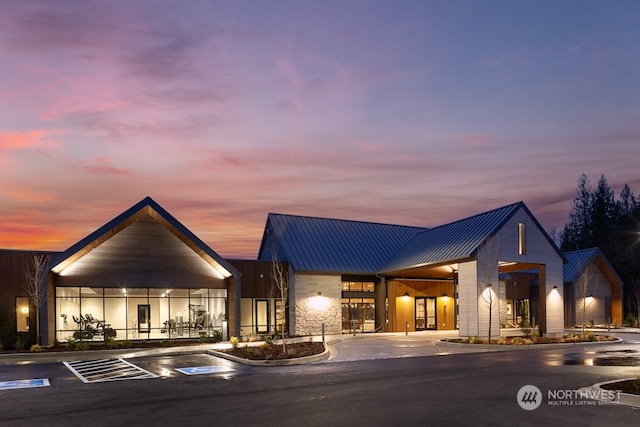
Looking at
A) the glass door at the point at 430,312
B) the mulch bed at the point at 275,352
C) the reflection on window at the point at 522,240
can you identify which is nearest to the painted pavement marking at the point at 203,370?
the mulch bed at the point at 275,352

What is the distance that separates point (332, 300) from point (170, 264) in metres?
10.7

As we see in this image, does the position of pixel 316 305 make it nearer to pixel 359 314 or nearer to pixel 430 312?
pixel 359 314

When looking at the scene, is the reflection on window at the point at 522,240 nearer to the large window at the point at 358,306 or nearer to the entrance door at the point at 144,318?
the large window at the point at 358,306

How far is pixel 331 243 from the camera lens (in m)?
41.1

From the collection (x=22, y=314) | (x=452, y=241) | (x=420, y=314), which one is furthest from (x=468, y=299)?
(x=22, y=314)

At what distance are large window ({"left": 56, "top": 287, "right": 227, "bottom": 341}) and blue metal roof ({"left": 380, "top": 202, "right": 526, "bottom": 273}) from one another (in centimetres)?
1184

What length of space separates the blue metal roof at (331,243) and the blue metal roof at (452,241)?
5.26 ft

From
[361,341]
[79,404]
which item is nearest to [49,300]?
[361,341]

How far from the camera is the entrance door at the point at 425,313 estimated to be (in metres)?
40.4

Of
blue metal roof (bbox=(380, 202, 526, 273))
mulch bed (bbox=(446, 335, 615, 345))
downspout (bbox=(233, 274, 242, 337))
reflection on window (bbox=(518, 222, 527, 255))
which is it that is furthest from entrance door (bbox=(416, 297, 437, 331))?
downspout (bbox=(233, 274, 242, 337))

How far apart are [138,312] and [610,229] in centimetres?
7335

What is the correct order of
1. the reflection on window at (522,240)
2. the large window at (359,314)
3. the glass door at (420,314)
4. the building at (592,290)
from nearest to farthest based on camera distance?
the reflection on window at (522,240)
the large window at (359,314)
the glass door at (420,314)
the building at (592,290)

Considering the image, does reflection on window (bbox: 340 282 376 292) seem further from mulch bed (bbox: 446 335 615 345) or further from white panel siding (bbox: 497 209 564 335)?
mulch bed (bbox: 446 335 615 345)

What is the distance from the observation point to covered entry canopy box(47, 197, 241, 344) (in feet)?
99.2
